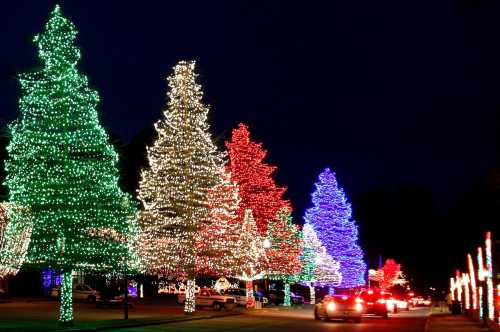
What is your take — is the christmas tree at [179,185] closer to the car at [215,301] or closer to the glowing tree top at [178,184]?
the glowing tree top at [178,184]

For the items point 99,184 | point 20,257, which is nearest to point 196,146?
point 99,184

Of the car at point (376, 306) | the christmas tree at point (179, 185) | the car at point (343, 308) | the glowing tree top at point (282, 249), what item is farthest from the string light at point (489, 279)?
the glowing tree top at point (282, 249)

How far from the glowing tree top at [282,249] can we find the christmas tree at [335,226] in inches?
650

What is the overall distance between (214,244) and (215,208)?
1904mm

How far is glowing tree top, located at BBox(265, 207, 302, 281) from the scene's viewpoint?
60594 millimetres

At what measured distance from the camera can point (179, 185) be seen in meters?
41.7

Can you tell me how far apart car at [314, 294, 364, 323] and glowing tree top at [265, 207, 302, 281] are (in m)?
21.1

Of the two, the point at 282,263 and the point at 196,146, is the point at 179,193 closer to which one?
the point at 196,146

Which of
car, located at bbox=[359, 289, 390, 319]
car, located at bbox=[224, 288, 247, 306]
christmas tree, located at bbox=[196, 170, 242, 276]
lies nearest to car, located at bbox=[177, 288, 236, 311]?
car, located at bbox=[224, 288, 247, 306]

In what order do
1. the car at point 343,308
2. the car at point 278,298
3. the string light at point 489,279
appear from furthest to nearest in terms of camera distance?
the car at point 278,298 < the car at point 343,308 < the string light at point 489,279

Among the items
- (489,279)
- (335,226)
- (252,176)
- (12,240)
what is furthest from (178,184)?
(335,226)

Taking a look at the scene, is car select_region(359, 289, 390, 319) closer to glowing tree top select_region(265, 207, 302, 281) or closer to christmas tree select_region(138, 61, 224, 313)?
christmas tree select_region(138, 61, 224, 313)

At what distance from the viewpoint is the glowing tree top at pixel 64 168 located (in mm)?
31109

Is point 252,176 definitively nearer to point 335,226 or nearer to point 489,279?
point 335,226
